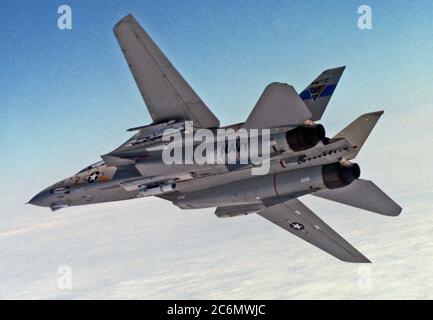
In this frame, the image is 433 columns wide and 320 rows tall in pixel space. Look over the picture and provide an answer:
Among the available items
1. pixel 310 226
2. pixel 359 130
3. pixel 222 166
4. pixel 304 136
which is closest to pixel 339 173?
pixel 359 130

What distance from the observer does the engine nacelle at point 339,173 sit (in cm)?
1524

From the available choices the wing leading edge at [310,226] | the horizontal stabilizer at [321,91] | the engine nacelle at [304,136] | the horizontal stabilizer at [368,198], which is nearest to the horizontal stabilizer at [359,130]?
the horizontal stabilizer at [321,91]

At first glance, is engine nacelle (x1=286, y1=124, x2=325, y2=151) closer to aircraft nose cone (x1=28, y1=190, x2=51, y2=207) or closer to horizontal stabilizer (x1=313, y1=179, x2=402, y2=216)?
horizontal stabilizer (x1=313, y1=179, x2=402, y2=216)

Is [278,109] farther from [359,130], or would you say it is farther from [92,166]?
[92,166]

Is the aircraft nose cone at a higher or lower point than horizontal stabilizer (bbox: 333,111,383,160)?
lower

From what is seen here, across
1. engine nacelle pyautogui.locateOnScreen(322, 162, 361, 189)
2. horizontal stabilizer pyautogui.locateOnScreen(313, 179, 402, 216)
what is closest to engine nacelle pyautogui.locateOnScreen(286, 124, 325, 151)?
engine nacelle pyautogui.locateOnScreen(322, 162, 361, 189)

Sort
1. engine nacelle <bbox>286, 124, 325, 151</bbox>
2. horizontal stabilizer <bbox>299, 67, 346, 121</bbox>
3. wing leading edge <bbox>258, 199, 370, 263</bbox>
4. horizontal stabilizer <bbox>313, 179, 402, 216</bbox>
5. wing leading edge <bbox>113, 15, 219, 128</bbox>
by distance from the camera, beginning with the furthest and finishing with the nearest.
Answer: wing leading edge <bbox>258, 199, 370, 263</bbox> → horizontal stabilizer <bbox>313, 179, 402, 216</bbox> → horizontal stabilizer <bbox>299, 67, 346, 121</bbox> → wing leading edge <bbox>113, 15, 219, 128</bbox> → engine nacelle <bbox>286, 124, 325, 151</bbox>

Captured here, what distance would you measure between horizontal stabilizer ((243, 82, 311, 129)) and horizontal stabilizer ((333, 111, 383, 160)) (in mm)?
2613

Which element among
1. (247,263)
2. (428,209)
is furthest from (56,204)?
(428,209)

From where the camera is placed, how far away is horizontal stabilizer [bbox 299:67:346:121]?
1577cm

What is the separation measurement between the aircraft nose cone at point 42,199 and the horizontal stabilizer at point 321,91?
1167 centimetres

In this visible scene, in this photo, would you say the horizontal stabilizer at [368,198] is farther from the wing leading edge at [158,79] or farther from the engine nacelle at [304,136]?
the wing leading edge at [158,79]

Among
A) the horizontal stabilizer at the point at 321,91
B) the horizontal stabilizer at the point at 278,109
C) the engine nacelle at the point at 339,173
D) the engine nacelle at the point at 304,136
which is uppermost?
the horizontal stabilizer at the point at 321,91

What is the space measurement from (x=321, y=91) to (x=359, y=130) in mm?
2172
